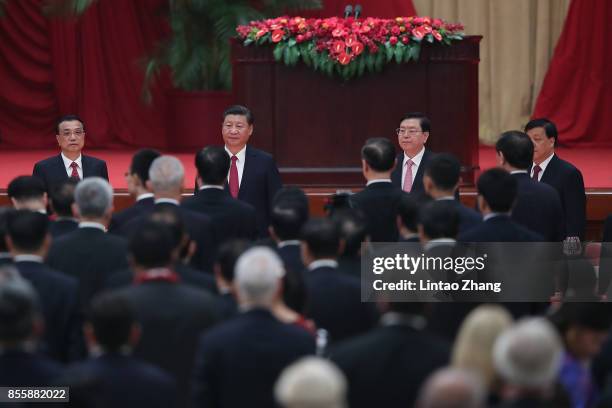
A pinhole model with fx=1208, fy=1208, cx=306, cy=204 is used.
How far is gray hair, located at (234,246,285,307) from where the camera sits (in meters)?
3.55

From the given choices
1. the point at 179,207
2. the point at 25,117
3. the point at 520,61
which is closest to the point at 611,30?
the point at 520,61

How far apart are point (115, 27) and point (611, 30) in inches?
194

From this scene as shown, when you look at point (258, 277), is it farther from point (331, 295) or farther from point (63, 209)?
point (63, 209)

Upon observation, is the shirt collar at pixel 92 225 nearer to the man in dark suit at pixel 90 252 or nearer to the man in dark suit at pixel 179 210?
the man in dark suit at pixel 90 252

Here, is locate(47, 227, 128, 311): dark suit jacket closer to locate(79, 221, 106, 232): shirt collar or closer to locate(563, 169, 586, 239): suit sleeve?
locate(79, 221, 106, 232): shirt collar

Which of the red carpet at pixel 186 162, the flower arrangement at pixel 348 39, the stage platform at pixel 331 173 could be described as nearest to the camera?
the flower arrangement at pixel 348 39

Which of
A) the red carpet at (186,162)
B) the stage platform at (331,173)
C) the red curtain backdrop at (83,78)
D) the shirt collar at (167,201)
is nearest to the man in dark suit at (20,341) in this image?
the shirt collar at (167,201)

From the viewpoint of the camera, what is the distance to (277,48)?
26.7 feet

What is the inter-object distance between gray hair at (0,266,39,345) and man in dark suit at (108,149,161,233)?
2.01m

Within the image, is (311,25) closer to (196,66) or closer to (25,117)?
(196,66)

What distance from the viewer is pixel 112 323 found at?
3334 millimetres

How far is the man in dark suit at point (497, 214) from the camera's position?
4.99 metres

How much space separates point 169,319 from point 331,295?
1.98 feet

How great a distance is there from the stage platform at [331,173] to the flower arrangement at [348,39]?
0.78m
